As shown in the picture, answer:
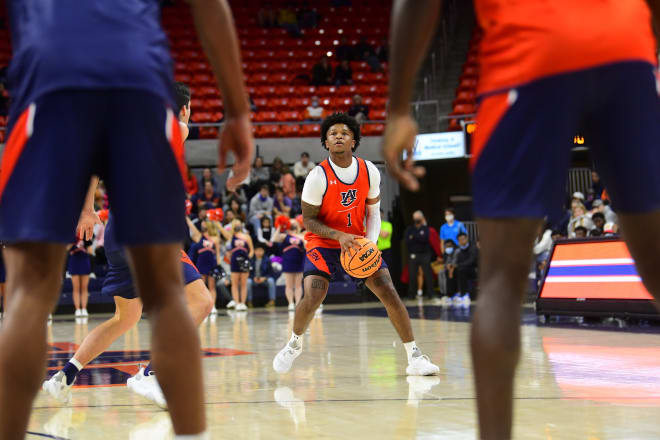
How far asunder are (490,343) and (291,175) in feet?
54.6

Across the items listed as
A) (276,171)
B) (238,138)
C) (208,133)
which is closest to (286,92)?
(208,133)

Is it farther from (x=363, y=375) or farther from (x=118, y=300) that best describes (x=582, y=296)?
(x=118, y=300)

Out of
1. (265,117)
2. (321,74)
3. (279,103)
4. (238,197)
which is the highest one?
(321,74)

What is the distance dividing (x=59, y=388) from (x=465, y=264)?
1267cm

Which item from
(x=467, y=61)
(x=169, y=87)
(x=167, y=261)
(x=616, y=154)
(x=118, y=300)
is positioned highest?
(x=467, y=61)

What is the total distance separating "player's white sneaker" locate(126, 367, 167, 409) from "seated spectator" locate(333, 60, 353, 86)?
17.4 meters

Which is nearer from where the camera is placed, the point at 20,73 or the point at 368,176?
the point at 20,73

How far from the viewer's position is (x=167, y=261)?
206 centimetres

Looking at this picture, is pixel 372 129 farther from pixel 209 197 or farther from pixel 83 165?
pixel 83 165

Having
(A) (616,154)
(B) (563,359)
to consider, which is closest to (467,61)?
(B) (563,359)

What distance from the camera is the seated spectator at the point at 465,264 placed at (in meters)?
16.7

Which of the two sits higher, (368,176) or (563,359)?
(368,176)

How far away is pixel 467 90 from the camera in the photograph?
20828 millimetres

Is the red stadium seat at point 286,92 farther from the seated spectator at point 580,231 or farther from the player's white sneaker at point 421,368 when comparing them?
the player's white sneaker at point 421,368
